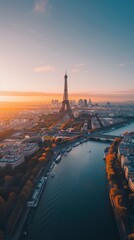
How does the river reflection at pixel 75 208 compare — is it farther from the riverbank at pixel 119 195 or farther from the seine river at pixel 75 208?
the riverbank at pixel 119 195

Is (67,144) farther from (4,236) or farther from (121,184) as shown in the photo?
(4,236)

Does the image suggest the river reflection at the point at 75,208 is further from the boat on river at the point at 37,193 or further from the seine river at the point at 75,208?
the boat on river at the point at 37,193

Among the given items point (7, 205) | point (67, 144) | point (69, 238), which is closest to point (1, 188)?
point (7, 205)

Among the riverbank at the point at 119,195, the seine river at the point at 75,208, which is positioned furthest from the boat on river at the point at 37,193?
the riverbank at the point at 119,195

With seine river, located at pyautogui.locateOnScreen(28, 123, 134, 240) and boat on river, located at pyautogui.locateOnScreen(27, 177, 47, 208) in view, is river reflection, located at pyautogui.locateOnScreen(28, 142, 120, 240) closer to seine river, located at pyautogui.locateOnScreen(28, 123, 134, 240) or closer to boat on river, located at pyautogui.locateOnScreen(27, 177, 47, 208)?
seine river, located at pyautogui.locateOnScreen(28, 123, 134, 240)

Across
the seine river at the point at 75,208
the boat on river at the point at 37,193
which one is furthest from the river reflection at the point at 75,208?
the boat on river at the point at 37,193

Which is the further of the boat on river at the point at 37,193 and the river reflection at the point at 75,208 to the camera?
the boat on river at the point at 37,193

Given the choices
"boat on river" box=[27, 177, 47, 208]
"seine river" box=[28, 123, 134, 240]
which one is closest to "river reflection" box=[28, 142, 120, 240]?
"seine river" box=[28, 123, 134, 240]

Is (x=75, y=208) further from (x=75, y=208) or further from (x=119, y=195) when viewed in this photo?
(x=119, y=195)

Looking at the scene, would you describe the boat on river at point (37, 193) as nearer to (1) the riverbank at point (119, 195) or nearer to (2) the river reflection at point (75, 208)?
(2) the river reflection at point (75, 208)

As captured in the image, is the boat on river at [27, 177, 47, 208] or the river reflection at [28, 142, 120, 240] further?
the boat on river at [27, 177, 47, 208]

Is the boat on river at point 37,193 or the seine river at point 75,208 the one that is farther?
the boat on river at point 37,193
